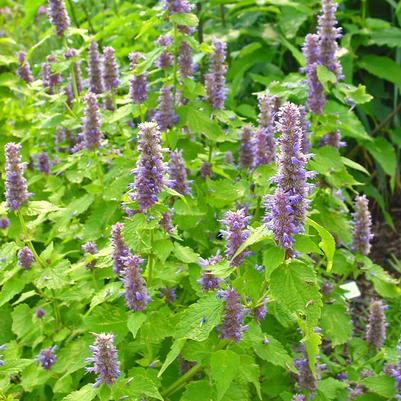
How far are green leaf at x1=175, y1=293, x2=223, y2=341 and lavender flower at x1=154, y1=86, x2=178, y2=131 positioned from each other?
1.33 m

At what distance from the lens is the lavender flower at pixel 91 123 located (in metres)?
3.23

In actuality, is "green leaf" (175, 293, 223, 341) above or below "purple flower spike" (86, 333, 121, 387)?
above

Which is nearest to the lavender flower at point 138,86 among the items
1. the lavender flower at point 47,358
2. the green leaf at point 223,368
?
the lavender flower at point 47,358

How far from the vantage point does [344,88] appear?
11.1 ft

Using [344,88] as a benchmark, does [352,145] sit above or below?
below

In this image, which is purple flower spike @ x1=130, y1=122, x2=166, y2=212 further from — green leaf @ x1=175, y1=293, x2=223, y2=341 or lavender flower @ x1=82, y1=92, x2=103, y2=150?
lavender flower @ x1=82, y1=92, x2=103, y2=150

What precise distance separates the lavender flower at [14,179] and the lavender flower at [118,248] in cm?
49

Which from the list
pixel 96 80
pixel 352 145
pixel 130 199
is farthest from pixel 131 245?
pixel 352 145

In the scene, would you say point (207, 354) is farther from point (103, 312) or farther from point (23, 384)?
point (23, 384)

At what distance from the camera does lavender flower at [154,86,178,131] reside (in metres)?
3.35

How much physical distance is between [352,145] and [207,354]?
13.1 ft

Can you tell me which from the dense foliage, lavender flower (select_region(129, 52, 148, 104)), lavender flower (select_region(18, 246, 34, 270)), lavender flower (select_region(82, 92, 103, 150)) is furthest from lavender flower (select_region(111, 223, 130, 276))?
lavender flower (select_region(129, 52, 148, 104))

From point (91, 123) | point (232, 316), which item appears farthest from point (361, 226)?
point (91, 123)

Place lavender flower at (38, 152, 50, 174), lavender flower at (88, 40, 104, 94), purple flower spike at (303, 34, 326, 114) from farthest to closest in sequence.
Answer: lavender flower at (38, 152, 50, 174), lavender flower at (88, 40, 104, 94), purple flower spike at (303, 34, 326, 114)
